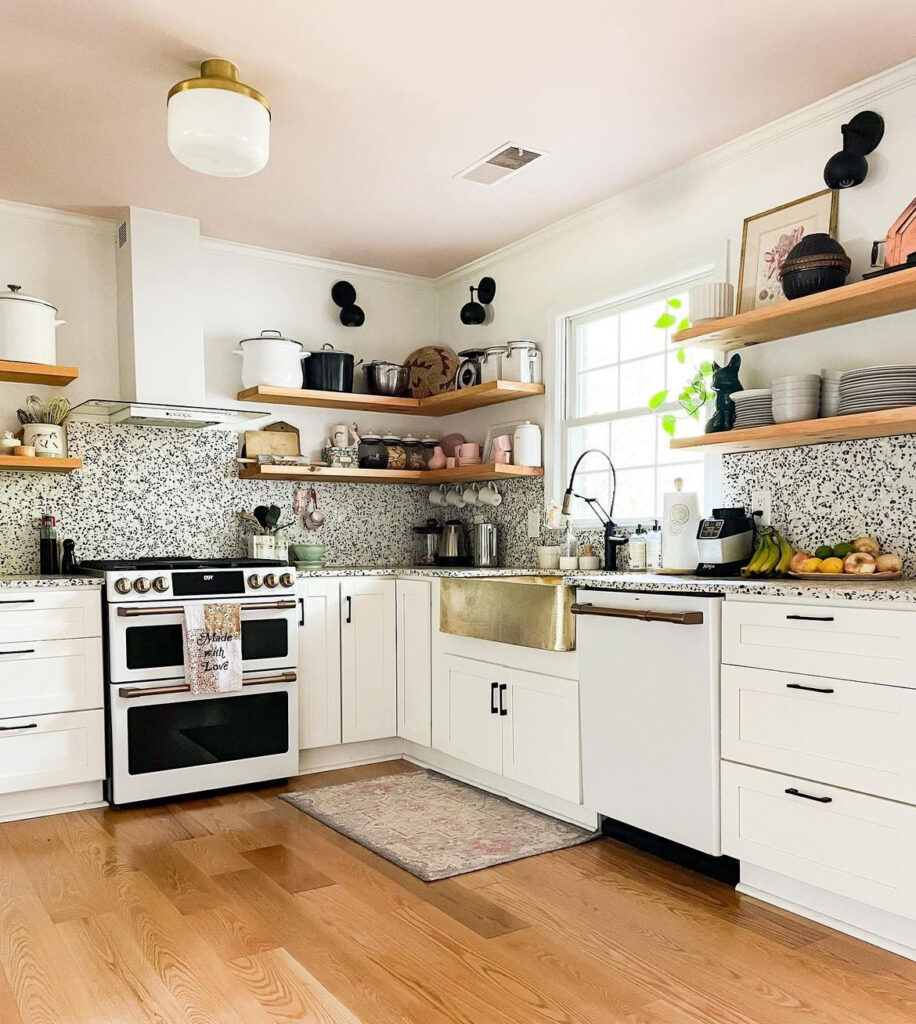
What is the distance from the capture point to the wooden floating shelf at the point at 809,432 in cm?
253

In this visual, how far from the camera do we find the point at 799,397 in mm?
2816

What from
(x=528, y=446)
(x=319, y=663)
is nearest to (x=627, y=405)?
(x=528, y=446)

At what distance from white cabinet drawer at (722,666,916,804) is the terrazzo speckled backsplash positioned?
1.88 metres

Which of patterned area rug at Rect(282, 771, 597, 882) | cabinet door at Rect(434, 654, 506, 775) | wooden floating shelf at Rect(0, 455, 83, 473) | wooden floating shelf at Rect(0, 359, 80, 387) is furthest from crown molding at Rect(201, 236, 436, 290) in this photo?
patterned area rug at Rect(282, 771, 597, 882)

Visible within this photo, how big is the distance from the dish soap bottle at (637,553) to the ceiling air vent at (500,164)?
A: 1539mm

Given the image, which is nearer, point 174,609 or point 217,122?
point 217,122

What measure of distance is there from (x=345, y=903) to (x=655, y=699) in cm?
111

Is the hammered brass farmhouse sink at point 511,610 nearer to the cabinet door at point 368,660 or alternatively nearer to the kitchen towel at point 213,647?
the cabinet door at point 368,660

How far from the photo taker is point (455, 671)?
376 centimetres

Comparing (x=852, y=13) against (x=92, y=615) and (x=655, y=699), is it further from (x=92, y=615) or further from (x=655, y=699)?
(x=92, y=615)

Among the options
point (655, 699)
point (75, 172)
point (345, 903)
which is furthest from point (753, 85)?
point (345, 903)

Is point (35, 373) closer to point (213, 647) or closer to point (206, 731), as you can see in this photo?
point (213, 647)

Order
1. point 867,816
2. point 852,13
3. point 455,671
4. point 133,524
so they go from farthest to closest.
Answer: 1. point 133,524
2. point 455,671
3. point 852,13
4. point 867,816

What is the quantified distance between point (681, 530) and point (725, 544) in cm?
25
